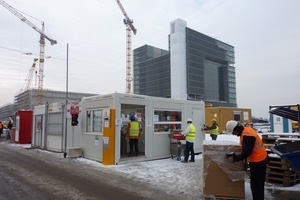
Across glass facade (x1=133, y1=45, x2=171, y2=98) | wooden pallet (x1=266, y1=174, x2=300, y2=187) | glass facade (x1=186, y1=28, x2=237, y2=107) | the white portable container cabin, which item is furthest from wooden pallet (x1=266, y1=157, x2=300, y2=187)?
glass facade (x1=133, y1=45, x2=171, y2=98)

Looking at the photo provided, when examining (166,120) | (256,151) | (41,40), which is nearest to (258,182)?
(256,151)

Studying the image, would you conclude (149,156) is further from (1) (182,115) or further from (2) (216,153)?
(2) (216,153)

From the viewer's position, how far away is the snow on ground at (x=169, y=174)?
6793mm

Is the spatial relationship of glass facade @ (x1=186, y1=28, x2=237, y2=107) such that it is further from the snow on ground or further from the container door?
the snow on ground

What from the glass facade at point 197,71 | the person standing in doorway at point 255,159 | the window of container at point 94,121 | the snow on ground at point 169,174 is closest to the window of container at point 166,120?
the snow on ground at point 169,174

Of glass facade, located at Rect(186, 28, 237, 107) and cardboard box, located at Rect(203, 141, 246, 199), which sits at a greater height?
glass facade, located at Rect(186, 28, 237, 107)

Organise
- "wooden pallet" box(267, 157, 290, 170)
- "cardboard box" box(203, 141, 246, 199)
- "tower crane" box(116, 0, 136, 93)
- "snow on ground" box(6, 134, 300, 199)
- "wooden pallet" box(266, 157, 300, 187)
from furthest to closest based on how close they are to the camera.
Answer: "tower crane" box(116, 0, 136, 93) < "wooden pallet" box(267, 157, 290, 170) < "wooden pallet" box(266, 157, 300, 187) < "snow on ground" box(6, 134, 300, 199) < "cardboard box" box(203, 141, 246, 199)

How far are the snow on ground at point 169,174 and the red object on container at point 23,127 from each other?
9.62 meters

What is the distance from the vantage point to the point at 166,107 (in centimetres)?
1219

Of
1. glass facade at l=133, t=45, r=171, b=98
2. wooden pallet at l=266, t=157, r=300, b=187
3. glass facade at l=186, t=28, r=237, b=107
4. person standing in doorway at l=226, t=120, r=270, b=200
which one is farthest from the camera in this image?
glass facade at l=133, t=45, r=171, b=98

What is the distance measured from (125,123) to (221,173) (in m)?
7.58

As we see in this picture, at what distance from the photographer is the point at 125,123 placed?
12.5 m

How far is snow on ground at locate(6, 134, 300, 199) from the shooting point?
679 centimetres

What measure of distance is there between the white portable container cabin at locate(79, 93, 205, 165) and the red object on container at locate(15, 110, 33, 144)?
893cm
